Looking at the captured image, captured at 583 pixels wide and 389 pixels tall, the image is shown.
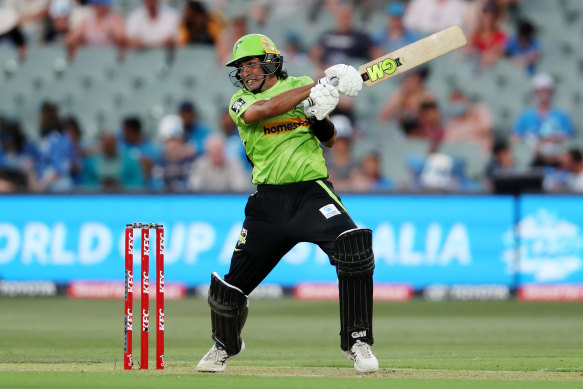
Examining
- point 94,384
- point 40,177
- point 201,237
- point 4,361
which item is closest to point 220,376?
point 94,384

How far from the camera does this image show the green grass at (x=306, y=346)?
20.1 feet

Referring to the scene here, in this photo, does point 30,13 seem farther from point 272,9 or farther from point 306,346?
point 306,346

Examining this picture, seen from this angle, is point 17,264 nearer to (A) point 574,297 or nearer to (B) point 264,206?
(A) point 574,297

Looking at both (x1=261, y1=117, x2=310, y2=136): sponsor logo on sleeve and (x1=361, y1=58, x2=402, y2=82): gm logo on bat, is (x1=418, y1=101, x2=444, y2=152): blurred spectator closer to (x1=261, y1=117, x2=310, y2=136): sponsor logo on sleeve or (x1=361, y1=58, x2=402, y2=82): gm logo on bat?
(x1=361, y1=58, x2=402, y2=82): gm logo on bat

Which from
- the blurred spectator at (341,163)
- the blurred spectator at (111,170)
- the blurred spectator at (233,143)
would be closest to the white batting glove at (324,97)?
the blurred spectator at (341,163)

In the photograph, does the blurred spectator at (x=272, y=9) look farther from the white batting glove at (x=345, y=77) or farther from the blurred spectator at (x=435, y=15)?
the white batting glove at (x=345, y=77)

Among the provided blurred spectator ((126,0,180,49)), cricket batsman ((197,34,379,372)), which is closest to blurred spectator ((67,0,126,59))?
blurred spectator ((126,0,180,49))

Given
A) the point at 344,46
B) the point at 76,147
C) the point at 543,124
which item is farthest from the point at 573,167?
the point at 76,147

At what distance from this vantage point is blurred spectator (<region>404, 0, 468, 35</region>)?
17078mm

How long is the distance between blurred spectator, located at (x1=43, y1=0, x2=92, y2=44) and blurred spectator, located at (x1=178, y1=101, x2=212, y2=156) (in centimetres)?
291

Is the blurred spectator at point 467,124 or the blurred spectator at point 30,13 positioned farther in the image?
the blurred spectator at point 30,13

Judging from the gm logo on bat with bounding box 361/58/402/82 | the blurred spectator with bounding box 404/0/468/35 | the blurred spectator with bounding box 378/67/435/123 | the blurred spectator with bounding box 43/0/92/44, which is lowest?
the gm logo on bat with bounding box 361/58/402/82

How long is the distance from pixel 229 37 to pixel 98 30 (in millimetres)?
2236

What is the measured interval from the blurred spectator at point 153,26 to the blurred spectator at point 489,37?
477cm
